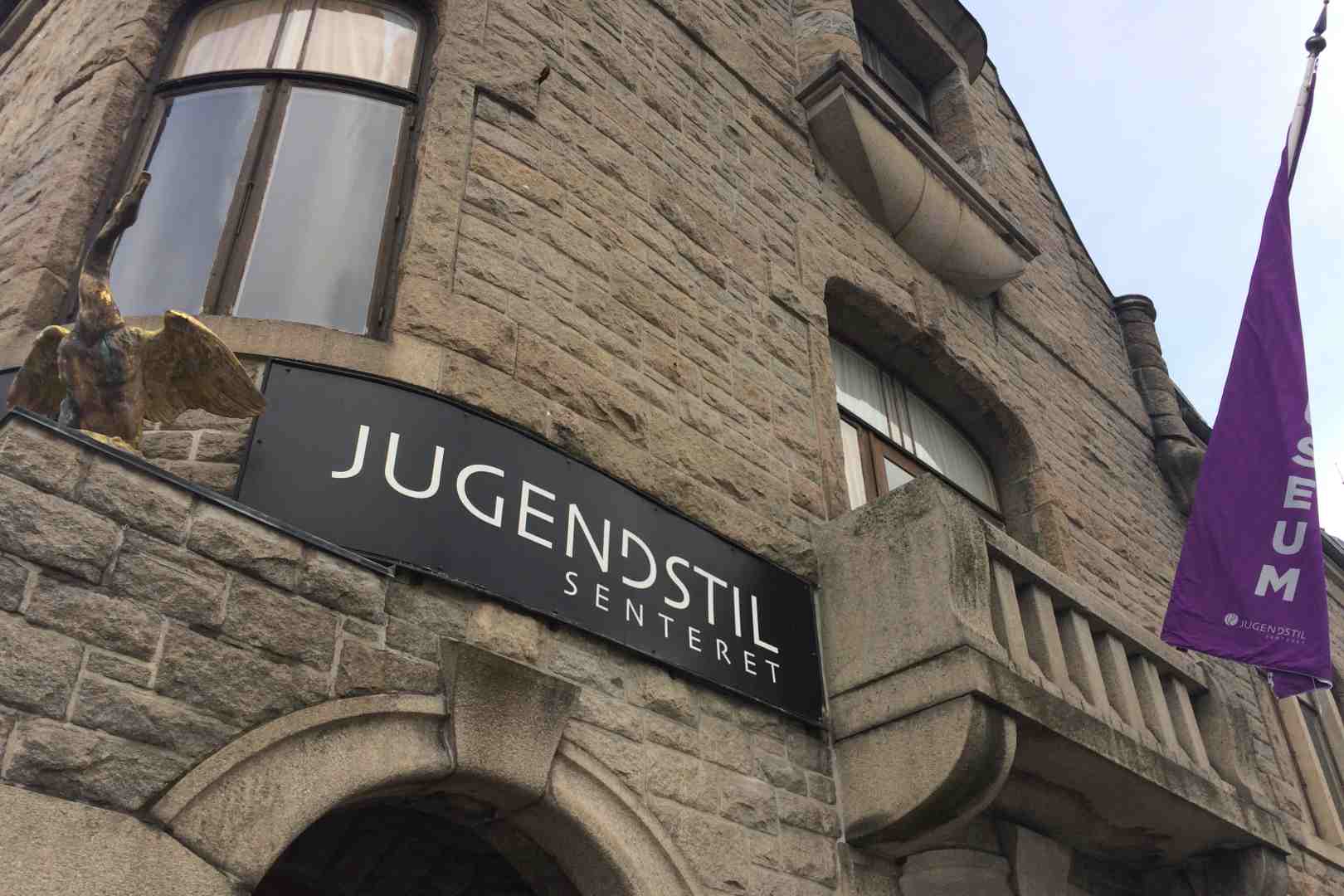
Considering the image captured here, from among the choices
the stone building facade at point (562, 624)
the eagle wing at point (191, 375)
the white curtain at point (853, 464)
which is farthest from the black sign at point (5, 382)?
Result: the white curtain at point (853, 464)

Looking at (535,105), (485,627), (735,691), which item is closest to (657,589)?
(735,691)

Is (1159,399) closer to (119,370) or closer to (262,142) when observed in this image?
(262,142)

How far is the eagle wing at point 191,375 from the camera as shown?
11.5 ft

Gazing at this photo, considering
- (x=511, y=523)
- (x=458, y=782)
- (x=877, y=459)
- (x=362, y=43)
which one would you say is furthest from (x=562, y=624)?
(x=877, y=459)

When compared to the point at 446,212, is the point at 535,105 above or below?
above

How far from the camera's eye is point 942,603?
470 cm

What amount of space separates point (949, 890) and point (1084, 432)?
5480mm

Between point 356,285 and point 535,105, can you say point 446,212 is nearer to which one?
point 356,285

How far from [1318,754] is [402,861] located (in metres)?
8.58

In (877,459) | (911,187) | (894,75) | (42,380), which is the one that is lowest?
(42,380)

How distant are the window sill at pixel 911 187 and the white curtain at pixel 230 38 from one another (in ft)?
12.1

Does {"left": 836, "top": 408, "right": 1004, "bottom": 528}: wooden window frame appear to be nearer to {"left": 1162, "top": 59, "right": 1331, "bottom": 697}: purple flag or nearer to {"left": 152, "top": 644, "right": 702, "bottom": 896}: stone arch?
{"left": 1162, "top": 59, "right": 1331, "bottom": 697}: purple flag

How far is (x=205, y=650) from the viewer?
311cm

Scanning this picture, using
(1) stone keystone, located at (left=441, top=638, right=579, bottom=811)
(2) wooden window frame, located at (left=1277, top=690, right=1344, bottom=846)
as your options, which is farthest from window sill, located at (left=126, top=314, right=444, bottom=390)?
(2) wooden window frame, located at (left=1277, top=690, right=1344, bottom=846)
